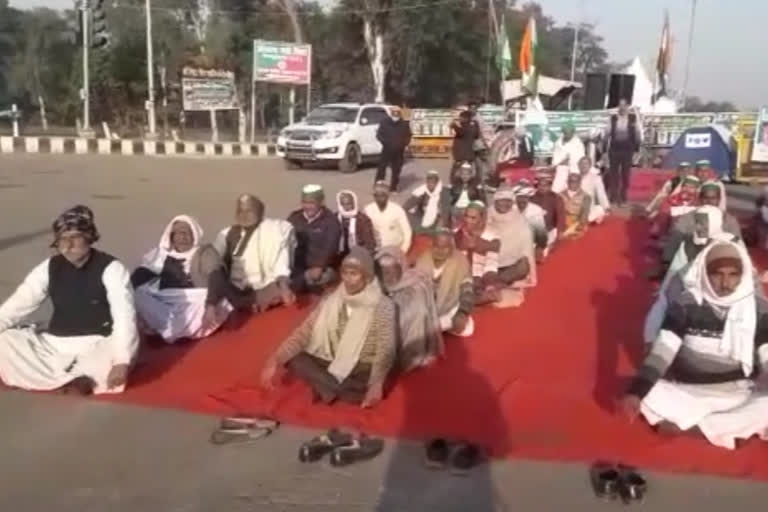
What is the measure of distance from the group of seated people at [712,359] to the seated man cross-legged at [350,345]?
1.39 m

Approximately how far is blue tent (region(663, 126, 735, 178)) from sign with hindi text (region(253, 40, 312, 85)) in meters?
15.0

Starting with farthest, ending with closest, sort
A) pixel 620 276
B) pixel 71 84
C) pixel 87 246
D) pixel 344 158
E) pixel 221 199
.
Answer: pixel 71 84 < pixel 344 158 < pixel 221 199 < pixel 620 276 < pixel 87 246

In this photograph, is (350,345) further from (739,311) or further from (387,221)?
(387,221)

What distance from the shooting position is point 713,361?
17.6 ft

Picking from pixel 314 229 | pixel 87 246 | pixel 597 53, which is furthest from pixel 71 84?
pixel 597 53

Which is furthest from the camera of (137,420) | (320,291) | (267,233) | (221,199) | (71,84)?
(71,84)

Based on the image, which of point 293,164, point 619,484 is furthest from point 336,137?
point 619,484

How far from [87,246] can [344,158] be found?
18143 millimetres

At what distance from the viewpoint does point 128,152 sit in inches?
1110

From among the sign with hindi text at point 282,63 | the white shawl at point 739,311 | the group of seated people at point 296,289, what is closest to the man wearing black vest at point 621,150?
the group of seated people at point 296,289

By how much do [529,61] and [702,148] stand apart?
753cm

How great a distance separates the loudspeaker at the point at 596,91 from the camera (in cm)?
2729

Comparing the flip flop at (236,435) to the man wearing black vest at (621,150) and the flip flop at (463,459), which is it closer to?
the flip flop at (463,459)

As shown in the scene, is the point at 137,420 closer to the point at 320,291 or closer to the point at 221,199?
the point at 320,291
